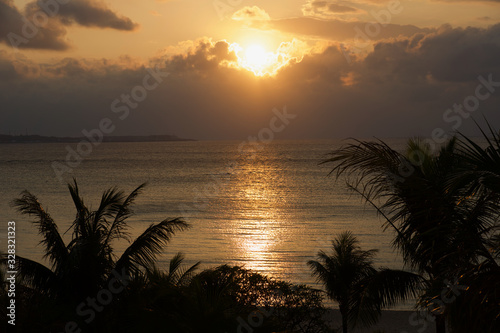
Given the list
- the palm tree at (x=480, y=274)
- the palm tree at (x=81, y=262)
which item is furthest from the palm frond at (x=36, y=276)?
the palm tree at (x=480, y=274)

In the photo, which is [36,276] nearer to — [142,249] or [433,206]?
[142,249]

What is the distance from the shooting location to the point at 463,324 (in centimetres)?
577

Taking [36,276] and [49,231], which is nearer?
[36,276]

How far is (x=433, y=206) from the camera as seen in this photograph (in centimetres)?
662

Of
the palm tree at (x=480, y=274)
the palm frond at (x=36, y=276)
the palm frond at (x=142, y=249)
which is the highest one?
the palm frond at (x=142, y=249)

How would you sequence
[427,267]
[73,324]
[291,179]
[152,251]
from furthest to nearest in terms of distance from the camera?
[291,179], [152,251], [73,324], [427,267]

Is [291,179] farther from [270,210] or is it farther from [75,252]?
[75,252]

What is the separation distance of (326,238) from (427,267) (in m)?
36.5

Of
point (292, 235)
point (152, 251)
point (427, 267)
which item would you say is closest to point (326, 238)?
point (292, 235)

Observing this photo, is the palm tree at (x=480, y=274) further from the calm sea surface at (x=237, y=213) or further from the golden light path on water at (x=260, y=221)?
the golden light path on water at (x=260, y=221)

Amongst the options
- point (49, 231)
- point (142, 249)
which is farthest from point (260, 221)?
point (49, 231)

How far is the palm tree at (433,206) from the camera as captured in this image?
6.08m

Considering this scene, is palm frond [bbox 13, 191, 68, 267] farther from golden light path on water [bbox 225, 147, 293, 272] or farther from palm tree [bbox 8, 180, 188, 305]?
golden light path on water [bbox 225, 147, 293, 272]

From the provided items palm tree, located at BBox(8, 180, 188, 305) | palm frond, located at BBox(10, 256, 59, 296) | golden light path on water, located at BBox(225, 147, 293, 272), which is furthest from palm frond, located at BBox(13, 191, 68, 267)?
golden light path on water, located at BBox(225, 147, 293, 272)
